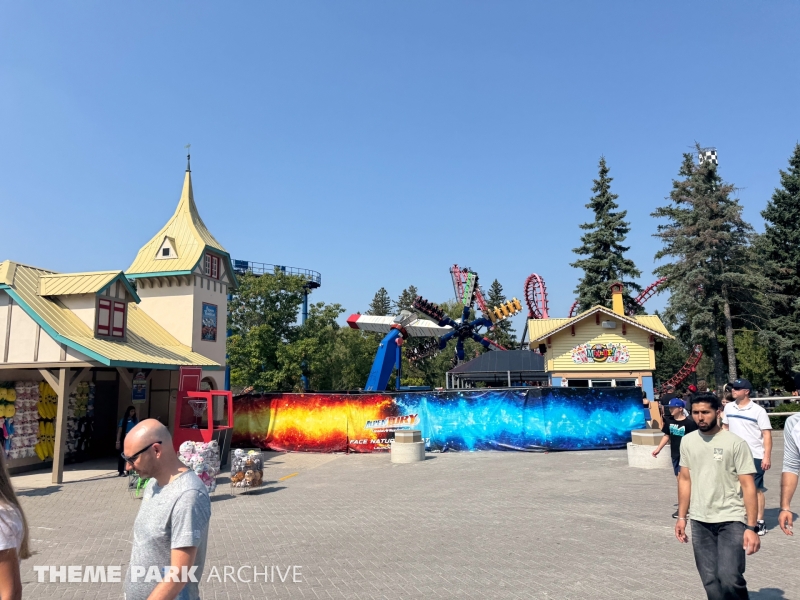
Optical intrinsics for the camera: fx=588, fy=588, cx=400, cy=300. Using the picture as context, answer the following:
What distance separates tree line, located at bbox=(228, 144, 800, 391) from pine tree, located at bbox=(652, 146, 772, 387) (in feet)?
0.20

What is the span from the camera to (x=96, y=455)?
19000 millimetres

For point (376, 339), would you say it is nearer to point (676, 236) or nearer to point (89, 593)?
point (676, 236)

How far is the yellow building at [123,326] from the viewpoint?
49.4 feet

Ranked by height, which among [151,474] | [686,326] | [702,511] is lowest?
[702,511]

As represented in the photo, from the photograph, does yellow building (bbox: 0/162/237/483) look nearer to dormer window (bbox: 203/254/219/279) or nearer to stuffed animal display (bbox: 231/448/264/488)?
dormer window (bbox: 203/254/219/279)

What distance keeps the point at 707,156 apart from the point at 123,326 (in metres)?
35.2

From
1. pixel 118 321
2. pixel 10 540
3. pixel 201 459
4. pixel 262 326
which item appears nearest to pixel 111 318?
pixel 118 321

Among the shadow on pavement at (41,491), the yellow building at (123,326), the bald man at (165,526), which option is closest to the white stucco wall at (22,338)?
the yellow building at (123,326)

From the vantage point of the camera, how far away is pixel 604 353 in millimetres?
27266

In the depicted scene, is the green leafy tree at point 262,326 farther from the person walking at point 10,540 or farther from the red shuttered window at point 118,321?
the person walking at point 10,540

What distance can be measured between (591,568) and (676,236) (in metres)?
34.1

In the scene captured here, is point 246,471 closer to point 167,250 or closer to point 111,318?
point 111,318

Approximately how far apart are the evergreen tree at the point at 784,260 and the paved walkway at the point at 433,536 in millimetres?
27139

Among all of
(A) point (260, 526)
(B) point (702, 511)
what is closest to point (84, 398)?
(A) point (260, 526)
